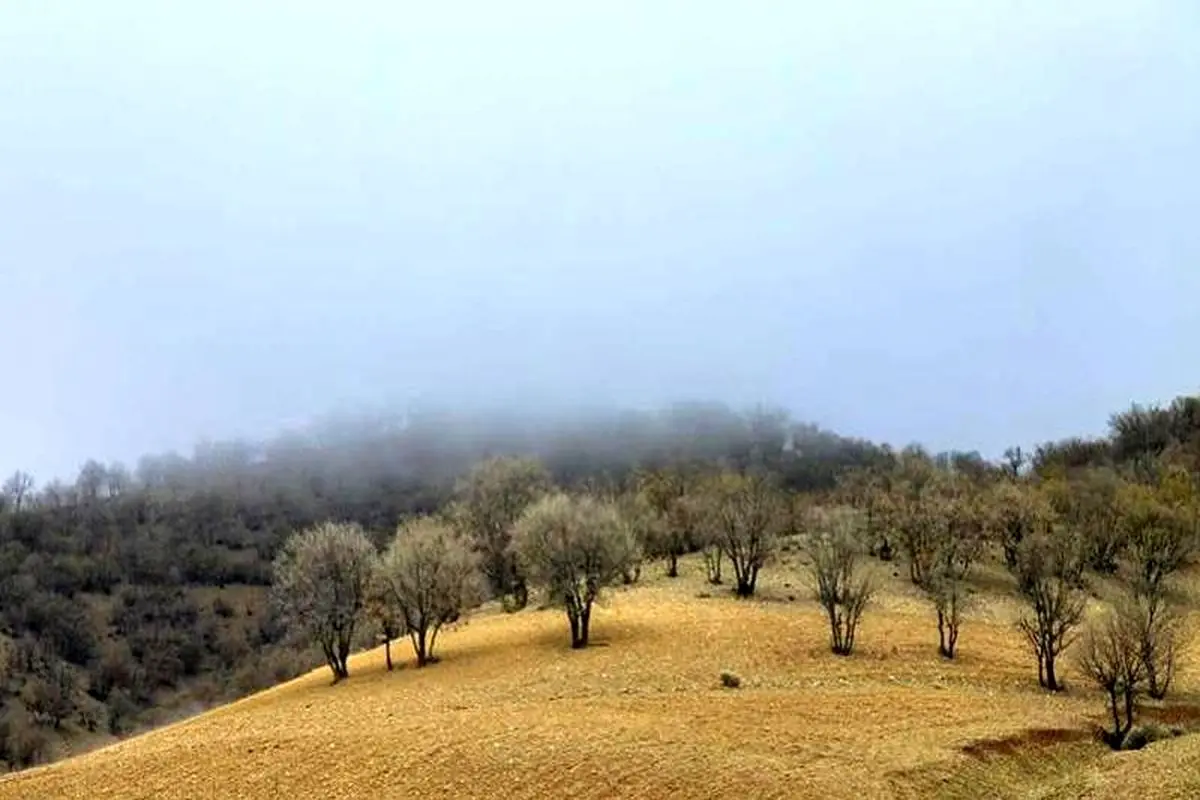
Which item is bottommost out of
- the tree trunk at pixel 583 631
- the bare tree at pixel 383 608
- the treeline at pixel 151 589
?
the treeline at pixel 151 589

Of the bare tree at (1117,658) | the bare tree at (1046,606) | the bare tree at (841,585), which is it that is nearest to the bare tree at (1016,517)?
the bare tree at (1046,606)

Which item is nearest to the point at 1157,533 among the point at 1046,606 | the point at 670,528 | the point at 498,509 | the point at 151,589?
the point at 1046,606

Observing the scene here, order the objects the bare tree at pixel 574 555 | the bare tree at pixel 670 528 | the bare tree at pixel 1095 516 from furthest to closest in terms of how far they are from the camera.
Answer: the bare tree at pixel 670 528 < the bare tree at pixel 1095 516 < the bare tree at pixel 574 555

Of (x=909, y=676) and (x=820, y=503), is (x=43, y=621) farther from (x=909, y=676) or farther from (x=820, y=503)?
(x=909, y=676)

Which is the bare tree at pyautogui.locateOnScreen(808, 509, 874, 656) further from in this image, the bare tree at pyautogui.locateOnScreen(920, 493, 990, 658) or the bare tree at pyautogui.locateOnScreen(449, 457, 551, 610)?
the bare tree at pyautogui.locateOnScreen(449, 457, 551, 610)

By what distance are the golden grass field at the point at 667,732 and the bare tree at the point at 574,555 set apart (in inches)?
86.1

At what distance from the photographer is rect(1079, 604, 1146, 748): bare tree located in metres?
34.4

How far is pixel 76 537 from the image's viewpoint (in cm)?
15838

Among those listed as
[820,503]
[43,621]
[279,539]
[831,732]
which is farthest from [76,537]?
[831,732]

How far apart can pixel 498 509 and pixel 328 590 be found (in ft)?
83.0

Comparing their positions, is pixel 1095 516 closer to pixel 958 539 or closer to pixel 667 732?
pixel 958 539

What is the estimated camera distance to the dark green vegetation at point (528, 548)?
5578cm

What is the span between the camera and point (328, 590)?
160 feet

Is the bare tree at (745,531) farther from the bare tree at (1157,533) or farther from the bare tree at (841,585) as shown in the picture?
the bare tree at (1157,533)
